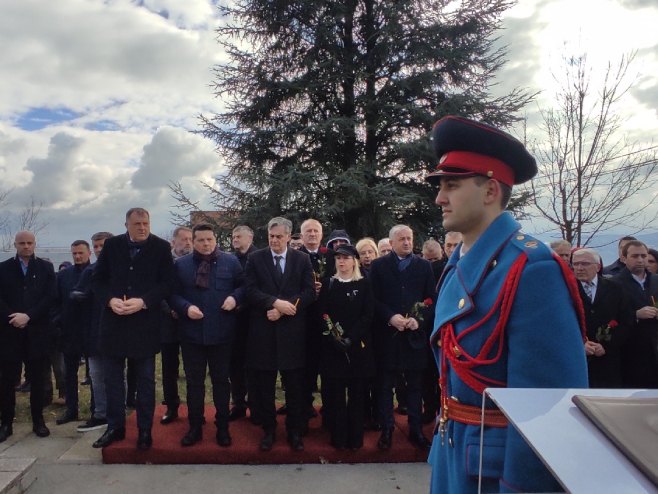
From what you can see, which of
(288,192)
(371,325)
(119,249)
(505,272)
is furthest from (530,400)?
(288,192)

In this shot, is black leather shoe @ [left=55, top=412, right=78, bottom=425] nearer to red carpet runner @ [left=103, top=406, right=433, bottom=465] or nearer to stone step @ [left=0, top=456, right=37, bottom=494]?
red carpet runner @ [left=103, top=406, right=433, bottom=465]

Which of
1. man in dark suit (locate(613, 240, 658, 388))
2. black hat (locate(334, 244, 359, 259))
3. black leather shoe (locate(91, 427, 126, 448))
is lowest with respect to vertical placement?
black leather shoe (locate(91, 427, 126, 448))

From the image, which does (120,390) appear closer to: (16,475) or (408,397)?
(16,475)

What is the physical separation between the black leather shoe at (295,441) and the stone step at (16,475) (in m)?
2.17

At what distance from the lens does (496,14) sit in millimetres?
12828

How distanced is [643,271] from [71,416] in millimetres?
6574

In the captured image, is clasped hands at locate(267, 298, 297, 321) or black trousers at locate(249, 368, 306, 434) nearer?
clasped hands at locate(267, 298, 297, 321)

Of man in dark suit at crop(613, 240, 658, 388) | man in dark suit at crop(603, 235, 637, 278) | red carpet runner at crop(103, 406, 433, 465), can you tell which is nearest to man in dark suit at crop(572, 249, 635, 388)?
man in dark suit at crop(613, 240, 658, 388)

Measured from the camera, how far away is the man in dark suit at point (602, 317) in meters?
4.59

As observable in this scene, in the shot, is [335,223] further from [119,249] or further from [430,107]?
[119,249]

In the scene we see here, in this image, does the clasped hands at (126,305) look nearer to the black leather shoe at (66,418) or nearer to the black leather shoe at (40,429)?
the black leather shoe at (40,429)

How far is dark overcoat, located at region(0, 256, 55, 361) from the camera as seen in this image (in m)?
5.23

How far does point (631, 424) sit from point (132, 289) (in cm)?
445

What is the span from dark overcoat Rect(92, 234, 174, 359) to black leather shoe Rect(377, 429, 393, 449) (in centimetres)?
229
